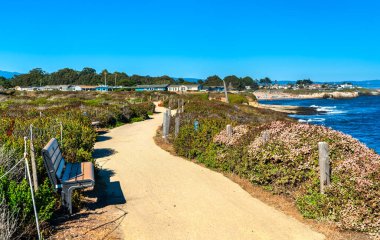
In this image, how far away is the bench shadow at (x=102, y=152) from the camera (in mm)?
12583

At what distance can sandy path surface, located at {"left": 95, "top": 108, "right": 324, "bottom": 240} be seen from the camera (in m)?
5.89

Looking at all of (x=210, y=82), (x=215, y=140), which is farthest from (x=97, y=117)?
(x=210, y=82)

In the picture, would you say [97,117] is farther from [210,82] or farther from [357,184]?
[210,82]

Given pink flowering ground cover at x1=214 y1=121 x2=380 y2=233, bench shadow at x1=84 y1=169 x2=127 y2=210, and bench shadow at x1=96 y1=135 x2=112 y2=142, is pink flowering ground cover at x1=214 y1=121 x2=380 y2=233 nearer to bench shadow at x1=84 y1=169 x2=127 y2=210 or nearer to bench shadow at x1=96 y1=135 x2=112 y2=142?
bench shadow at x1=84 y1=169 x2=127 y2=210

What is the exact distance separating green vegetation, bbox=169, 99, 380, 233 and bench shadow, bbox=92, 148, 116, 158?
3.56m

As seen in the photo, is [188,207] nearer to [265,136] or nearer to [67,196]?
[67,196]

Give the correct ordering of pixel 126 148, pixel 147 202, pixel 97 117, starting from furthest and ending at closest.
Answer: pixel 97 117, pixel 126 148, pixel 147 202

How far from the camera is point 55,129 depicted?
11.6m

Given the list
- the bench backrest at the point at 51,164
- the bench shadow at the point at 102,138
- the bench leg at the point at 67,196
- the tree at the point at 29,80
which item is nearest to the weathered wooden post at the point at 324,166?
the bench leg at the point at 67,196

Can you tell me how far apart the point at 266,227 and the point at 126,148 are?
8760mm

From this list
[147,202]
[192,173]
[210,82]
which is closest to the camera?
[147,202]

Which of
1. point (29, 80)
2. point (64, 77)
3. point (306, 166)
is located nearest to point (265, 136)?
point (306, 166)

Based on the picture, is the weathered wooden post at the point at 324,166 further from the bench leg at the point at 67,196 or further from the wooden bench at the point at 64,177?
the bench leg at the point at 67,196

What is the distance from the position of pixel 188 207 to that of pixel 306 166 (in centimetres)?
256
